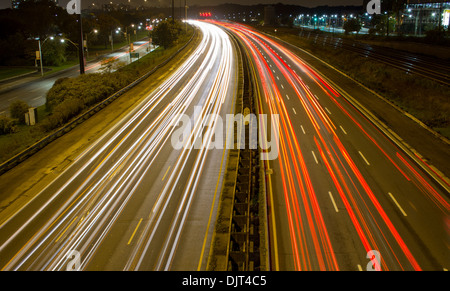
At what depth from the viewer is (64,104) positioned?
3158cm

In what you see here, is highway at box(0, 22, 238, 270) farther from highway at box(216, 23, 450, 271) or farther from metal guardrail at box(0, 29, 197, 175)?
highway at box(216, 23, 450, 271)

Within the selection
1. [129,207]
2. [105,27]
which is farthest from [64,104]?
[105,27]

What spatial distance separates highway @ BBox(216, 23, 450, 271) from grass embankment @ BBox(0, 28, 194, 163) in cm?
1720

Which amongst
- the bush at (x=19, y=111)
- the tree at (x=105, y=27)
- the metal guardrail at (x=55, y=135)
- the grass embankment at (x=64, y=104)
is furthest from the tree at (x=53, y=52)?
the bush at (x=19, y=111)

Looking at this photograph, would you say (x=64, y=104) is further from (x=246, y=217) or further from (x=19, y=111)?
(x=246, y=217)

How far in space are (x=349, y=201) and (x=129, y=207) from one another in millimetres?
10882

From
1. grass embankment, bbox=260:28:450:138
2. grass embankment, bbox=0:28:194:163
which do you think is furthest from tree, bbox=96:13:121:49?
grass embankment, bbox=260:28:450:138

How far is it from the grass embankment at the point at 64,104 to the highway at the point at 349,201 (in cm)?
1720

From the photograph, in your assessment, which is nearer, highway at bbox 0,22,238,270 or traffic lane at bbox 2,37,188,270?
highway at bbox 0,22,238,270

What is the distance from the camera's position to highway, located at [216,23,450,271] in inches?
538

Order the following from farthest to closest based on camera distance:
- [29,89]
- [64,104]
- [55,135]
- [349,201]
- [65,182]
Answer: [29,89]
[64,104]
[55,135]
[65,182]
[349,201]

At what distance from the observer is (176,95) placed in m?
38.6
